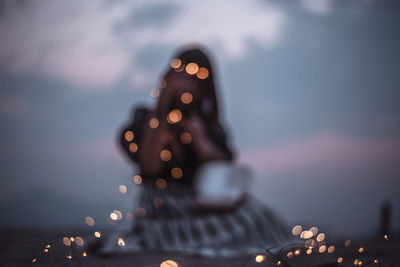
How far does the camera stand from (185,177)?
138 cm

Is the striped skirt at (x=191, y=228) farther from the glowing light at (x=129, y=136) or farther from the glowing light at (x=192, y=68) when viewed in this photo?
the glowing light at (x=192, y=68)

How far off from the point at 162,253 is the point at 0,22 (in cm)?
112

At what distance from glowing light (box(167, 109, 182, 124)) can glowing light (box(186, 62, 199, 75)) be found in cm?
15

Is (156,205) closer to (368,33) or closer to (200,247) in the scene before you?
(200,247)

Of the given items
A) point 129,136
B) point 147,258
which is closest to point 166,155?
point 129,136

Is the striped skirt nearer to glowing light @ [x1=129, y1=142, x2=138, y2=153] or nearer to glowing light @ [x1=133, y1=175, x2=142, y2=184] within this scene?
glowing light @ [x1=133, y1=175, x2=142, y2=184]

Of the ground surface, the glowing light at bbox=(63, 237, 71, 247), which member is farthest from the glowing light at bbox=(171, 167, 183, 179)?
the glowing light at bbox=(63, 237, 71, 247)

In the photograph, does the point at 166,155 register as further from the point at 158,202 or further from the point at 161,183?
the point at 158,202

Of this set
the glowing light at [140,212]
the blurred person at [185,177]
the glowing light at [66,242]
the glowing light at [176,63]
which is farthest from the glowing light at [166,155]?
the glowing light at [66,242]

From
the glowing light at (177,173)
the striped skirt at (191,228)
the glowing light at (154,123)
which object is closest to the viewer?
the striped skirt at (191,228)

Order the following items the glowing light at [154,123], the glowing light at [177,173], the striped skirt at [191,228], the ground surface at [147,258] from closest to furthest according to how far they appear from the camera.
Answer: the ground surface at [147,258] < the striped skirt at [191,228] < the glowing light at [154,123] < the glowing light at [177,173]

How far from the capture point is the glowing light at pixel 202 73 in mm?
1338

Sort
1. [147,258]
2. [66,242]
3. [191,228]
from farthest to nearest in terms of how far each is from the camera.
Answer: [191,228] < [147,258] < [66,242]

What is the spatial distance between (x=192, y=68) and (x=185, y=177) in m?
0.41
